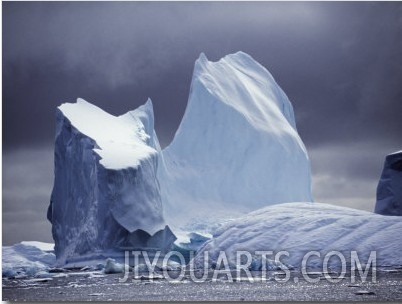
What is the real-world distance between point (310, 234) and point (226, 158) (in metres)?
9.56

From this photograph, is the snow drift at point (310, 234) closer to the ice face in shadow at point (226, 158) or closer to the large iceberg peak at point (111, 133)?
the large iceberg peak at point (111, 133)

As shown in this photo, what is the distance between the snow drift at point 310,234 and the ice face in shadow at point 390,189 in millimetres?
1781

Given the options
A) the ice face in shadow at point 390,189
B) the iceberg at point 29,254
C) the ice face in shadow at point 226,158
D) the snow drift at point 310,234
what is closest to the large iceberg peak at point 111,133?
the snow drift at point 310,234

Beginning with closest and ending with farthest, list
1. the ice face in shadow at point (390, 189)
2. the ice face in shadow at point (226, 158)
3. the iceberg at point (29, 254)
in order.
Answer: the ice face in shadow at point (390, 189)
the iceberg at point (29, 254)
the ice face in shadow at point (226, 158)

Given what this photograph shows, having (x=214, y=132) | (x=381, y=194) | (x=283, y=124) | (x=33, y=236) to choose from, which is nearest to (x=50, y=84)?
(x=33, y=236)

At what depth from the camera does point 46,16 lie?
41.8 feet

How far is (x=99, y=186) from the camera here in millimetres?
16703

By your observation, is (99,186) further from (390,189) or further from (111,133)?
(390,189)

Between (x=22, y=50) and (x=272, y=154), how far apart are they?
13539 mm

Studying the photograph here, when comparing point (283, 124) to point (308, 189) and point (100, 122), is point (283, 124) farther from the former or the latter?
point (100, 122)

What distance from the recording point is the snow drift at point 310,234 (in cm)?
1438

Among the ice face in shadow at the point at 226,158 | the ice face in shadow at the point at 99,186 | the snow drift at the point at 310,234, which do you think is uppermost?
the ice face in shadow at the point at 226,158

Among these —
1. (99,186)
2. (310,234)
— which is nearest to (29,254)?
(99,186)

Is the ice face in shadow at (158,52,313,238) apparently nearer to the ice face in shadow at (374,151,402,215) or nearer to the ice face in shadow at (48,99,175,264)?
the ice face in shadow at (48,99,175,264)
